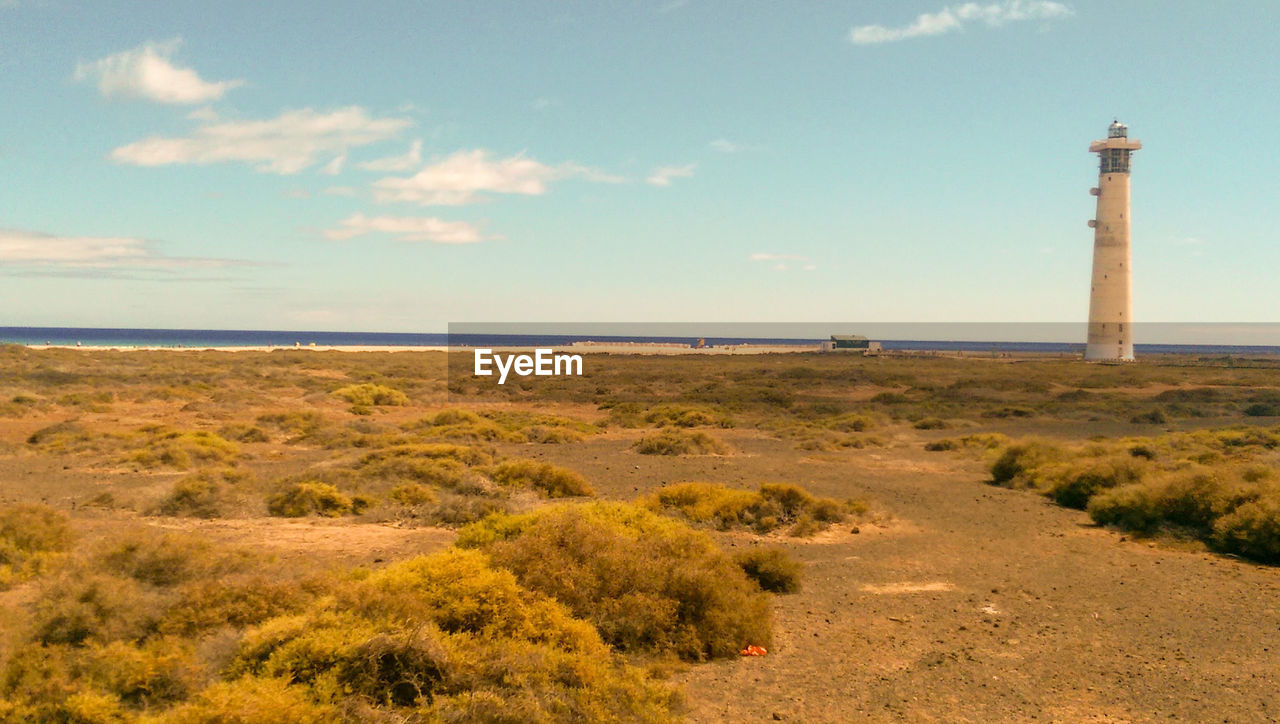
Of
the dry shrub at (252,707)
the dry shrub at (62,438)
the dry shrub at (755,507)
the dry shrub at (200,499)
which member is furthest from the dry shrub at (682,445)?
the dry shrub at (252,707)

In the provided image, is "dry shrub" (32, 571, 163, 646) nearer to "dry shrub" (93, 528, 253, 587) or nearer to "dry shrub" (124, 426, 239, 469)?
"dry shrub" (93, 528, 253, 587)

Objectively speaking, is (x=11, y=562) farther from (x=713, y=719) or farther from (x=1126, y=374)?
(x=1126, y=374)

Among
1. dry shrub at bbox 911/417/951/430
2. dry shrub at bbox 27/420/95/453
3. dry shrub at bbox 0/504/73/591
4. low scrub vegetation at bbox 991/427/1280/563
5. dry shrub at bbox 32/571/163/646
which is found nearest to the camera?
dry shrub at bbox 32/571/163/646

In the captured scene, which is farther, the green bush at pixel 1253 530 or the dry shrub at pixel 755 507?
the dry shrub at pixel 755 507

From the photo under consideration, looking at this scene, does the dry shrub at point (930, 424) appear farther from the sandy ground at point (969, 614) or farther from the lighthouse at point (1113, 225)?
the lighthouse at point (1113, 225)

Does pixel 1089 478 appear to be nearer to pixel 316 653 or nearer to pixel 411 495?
pixel 411 495

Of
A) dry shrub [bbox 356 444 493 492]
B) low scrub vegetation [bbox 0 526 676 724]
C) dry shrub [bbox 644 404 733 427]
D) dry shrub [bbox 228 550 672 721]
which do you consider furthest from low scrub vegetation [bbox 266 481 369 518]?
dry shrub [bbox 644 404 733 427]
